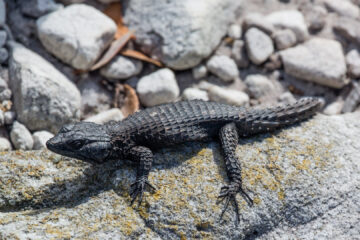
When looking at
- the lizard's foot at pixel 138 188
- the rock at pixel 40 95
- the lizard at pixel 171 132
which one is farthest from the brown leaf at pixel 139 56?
the lizard's foot at pixel 138 188

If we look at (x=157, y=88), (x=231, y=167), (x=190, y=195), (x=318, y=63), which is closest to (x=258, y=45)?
(x=318, y=63)

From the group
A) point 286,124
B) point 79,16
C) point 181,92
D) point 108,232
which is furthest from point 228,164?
point 79,16

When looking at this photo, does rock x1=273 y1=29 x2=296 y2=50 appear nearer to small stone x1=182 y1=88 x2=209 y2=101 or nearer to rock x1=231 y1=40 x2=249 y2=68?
rock x1=231 y1=40 x2=249 y2=68

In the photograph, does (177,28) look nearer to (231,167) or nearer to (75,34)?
(75,34)

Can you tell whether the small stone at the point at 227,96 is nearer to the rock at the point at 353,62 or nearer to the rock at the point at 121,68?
the rock at the point at 121,68

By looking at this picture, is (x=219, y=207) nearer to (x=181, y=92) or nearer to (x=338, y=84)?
(x=181, y=92)

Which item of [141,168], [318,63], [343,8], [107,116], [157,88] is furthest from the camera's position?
[343,8]

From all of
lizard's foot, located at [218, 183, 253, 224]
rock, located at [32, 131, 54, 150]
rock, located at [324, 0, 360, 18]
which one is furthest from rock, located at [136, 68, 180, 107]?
rock, located at [324, 0, 360, 18]
